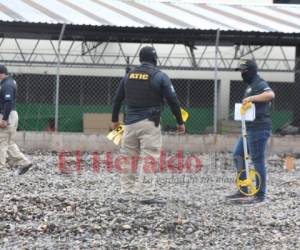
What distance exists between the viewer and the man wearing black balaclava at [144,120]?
7.31m

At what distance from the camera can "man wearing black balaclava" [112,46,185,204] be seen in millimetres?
7312

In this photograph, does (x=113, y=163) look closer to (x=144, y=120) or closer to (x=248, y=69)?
(x=144, y=120)

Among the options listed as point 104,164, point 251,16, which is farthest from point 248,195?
point 251,16

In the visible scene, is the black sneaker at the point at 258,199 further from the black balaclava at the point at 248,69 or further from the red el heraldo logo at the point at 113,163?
the red el heraldo logo at the point at 113,163

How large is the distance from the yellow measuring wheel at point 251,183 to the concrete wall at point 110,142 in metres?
7.09

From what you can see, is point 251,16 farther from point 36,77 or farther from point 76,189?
point 76,189

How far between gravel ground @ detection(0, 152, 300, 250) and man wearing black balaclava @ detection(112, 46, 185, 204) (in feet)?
0.95

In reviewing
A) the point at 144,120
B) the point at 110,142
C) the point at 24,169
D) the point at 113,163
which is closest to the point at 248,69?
the point at 144,120

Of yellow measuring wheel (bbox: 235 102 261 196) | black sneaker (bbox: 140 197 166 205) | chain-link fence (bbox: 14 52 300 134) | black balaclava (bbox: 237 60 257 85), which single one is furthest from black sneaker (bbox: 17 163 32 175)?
chain-link fence (bbox: 14 52 300 134)

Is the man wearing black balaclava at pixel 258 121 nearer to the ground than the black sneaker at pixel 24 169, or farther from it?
farther from it

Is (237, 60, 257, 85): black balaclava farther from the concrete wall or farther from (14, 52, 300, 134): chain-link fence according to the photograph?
(14, 52, 300, 134): chain-link fence

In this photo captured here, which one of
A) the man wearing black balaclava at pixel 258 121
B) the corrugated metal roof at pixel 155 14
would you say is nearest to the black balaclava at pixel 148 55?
the man wearing black balaclava at pixel 258 121

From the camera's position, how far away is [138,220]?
6.27m

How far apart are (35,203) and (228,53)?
52.7 ft
